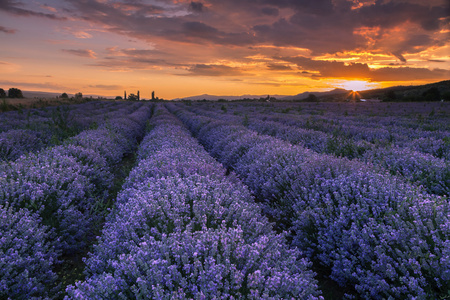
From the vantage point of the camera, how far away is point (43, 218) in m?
3.35

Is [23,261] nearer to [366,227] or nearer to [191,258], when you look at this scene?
[191,258]

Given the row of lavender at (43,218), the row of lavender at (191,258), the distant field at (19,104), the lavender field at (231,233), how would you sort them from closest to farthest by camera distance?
the row of lavender at (191,258) < the lavender field at (231,233) < the row of lavender at (43,218) < the distant field at (19,104)

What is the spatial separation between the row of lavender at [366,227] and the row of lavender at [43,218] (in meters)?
2.54

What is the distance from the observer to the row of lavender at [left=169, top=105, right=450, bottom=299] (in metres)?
2.09

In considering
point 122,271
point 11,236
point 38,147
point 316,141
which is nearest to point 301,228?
point 122,271

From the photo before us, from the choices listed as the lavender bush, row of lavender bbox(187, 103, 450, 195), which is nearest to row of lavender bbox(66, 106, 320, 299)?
the lavender bush

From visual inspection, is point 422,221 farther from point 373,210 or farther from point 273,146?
point 273,146

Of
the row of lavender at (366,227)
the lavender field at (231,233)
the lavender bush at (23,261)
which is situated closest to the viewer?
the lavender field at (231,233)

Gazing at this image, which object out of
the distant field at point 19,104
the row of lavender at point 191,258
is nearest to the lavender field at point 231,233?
the row of lavender at point 191,258

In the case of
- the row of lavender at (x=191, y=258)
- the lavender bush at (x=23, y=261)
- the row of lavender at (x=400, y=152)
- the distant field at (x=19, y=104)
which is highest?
the distant field at (x=19, y=104)

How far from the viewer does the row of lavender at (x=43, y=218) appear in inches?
93.4

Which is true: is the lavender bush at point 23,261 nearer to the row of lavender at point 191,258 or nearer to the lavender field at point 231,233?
the lavender field at point 231,233

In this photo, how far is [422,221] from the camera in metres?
2.45

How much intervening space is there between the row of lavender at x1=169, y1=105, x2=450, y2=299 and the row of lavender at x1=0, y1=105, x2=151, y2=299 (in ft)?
8.35
